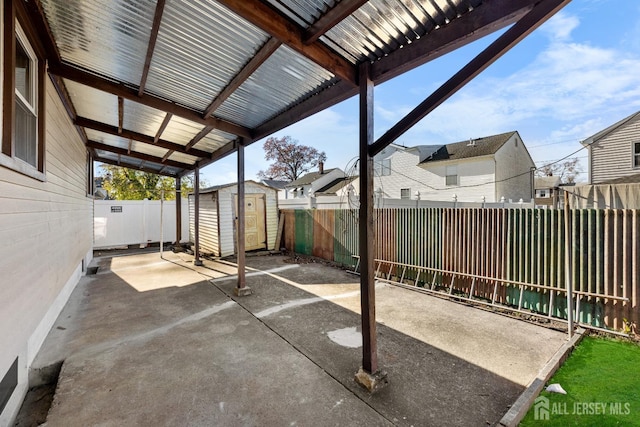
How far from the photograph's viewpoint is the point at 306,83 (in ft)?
10.3

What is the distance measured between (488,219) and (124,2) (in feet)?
17.9

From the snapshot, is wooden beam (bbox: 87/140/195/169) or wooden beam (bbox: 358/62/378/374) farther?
wooden beam (bbox: 87/140/195/169)

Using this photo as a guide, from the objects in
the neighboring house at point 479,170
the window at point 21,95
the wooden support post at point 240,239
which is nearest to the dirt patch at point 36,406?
the window at point 21,95

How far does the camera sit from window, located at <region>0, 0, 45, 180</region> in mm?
1890

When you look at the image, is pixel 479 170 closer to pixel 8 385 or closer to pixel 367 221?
pixel 367 221

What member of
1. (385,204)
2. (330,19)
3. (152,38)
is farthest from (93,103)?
(385,204)

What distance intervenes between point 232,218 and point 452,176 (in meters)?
14.2

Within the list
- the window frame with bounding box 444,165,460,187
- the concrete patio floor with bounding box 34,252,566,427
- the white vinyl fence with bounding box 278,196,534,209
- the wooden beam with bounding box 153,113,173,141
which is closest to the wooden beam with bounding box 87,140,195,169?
the wooden beam with bounding box 153,113,173,141

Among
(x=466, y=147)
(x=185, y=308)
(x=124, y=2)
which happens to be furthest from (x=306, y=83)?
(x=466, y=147)

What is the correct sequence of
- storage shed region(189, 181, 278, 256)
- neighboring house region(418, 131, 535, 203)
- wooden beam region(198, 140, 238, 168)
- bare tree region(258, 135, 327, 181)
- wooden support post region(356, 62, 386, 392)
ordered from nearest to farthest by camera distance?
wooden support post region(356, 62, 386, 392), wooden beam region(198, 140, 238, 168), storage shed region(189, 181, 278, 256), neighboring house region(418, 131, 535, 203), bare tree region(258, 135, 327, 181)

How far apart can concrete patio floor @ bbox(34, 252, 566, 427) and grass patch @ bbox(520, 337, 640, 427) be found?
0.21m

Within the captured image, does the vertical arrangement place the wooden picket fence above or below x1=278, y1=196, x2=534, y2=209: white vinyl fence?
below

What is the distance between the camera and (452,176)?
17.2m

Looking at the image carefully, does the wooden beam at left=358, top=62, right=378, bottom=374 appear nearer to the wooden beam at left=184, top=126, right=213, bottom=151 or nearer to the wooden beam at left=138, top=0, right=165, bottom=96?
the wooden beam at left=138, top=0, right=165, bottom=96
